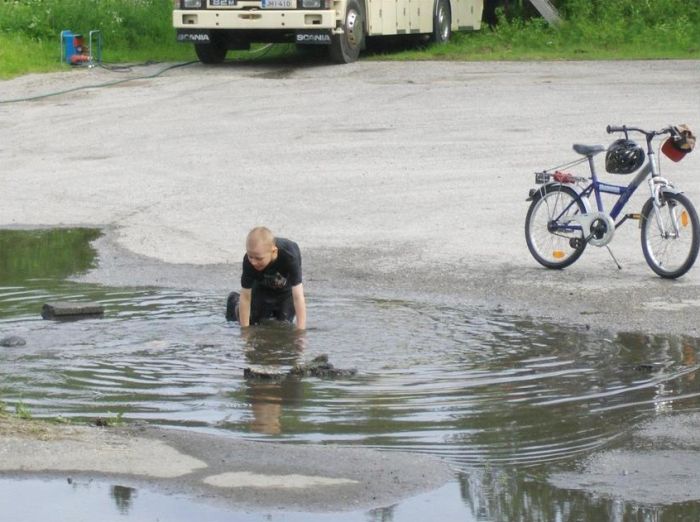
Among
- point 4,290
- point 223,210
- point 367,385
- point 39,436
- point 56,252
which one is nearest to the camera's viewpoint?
point 39,436

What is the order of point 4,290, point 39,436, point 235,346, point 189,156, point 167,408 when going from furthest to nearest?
1. point 189,156
2. point 4,290
3. point 235,346
4. point 167,408
5. point 39,436

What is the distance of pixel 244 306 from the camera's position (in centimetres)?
1060

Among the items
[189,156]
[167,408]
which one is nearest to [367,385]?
[167,408]

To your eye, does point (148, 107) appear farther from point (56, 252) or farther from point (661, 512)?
point (661, 512)

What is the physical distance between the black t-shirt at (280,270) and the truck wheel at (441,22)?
21.7m

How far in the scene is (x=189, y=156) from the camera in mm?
19250

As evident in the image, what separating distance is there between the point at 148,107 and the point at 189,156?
503 cm

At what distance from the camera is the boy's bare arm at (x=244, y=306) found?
10.6 meters

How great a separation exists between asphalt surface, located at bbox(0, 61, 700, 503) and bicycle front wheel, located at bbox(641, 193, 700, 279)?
6.3 inches

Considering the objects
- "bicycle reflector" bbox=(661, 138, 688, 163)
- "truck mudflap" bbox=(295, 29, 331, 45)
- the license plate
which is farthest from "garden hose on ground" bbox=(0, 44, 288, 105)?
"bicycle reflector" bbox=(661, 138, 688, 163)

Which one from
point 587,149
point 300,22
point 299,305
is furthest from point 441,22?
point 299,305

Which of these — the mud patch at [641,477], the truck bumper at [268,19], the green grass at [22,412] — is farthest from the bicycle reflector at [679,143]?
the truck bumper at [268,19]

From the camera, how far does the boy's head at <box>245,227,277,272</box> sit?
10055mm

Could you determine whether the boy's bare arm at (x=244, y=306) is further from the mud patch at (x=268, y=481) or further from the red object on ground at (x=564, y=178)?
the mud patch at (x=268, y=481)
